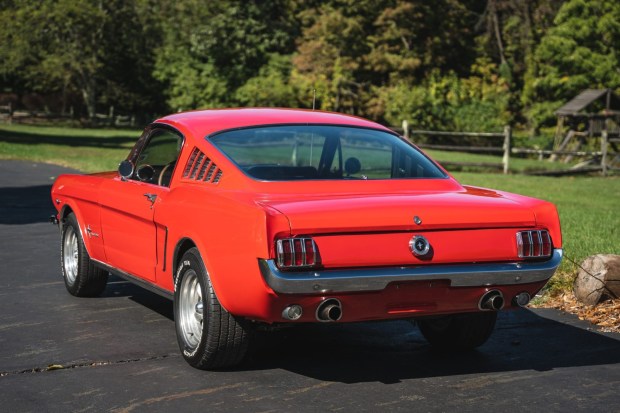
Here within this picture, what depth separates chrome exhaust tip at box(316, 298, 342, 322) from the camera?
19.4ft

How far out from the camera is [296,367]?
22.2 feet

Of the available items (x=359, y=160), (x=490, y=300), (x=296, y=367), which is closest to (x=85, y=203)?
(x=359, y=160)

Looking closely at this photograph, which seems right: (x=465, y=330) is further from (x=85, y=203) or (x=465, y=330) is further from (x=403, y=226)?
(x=85, y=203)

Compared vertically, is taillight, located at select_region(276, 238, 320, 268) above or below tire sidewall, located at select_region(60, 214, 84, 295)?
above

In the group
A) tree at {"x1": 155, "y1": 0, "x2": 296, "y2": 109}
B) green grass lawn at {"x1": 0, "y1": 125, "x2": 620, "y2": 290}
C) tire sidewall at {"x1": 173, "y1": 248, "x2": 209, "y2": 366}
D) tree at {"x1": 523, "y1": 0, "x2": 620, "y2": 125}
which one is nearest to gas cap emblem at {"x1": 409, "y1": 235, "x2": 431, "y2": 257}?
tire sidewall at {"x1": 173, "y1": 248, "x2": 209, "y2": 366}

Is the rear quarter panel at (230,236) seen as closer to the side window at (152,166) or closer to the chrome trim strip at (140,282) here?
the chrome trim strip at (140,282)

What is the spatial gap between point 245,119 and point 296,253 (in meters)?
1.86

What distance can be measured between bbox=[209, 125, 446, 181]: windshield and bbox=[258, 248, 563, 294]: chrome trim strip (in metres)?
1.11

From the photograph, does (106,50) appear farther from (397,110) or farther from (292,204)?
(292,204)

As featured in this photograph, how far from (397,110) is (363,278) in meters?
56.2

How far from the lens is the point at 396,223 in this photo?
6047 millimetres

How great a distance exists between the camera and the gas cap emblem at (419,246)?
6062mm

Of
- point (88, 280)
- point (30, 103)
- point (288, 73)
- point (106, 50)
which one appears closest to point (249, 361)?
point (88, 280)

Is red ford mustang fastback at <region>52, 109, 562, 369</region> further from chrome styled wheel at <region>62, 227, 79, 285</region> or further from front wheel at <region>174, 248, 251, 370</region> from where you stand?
chrome styled wheel at <region>62, 227, 79, 285</region>
